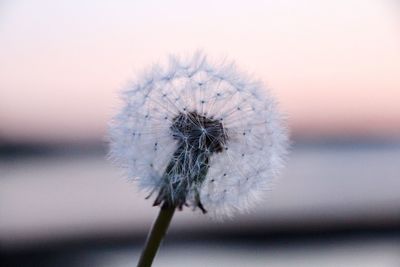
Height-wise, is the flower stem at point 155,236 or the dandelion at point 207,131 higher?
the dandelion at point 207,131

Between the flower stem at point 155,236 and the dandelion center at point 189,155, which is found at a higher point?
the dandelion center at point 189,155

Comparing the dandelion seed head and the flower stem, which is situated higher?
the dandelion seed head

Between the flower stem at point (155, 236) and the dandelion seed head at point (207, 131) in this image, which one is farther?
the dandelion seed head at point (207, 131)

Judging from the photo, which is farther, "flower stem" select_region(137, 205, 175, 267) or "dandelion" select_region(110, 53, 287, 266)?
"dandelion" select_region(110, 53, 287, 266)

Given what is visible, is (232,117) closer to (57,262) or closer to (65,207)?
(57,262)

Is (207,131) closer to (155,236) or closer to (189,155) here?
(189,155)
